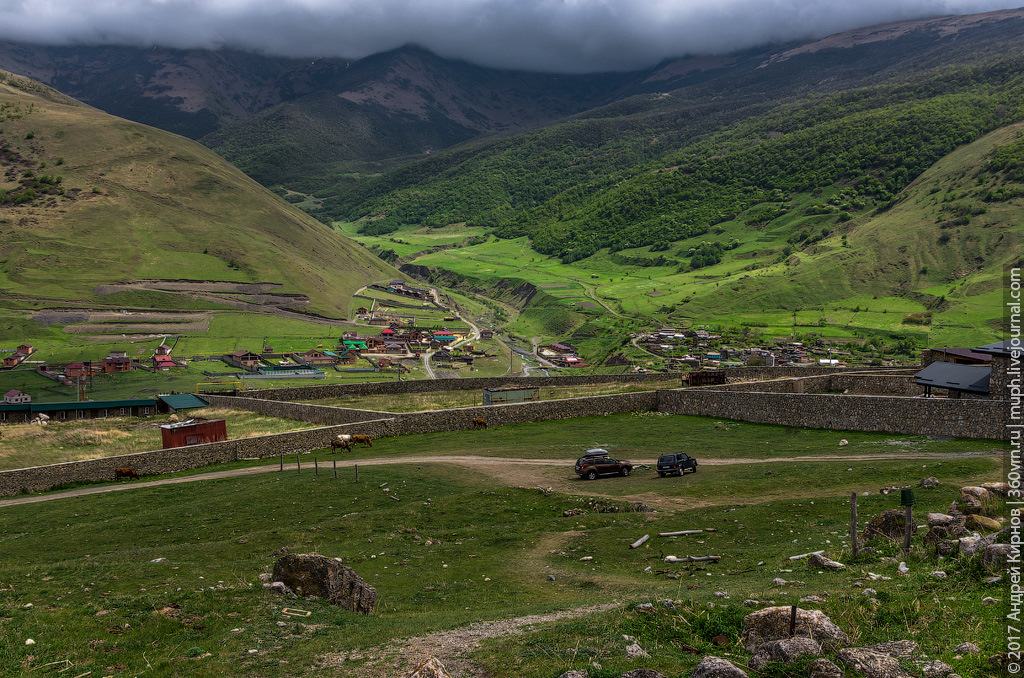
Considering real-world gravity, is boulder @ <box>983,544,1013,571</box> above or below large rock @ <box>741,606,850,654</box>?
above

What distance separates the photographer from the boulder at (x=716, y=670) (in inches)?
335

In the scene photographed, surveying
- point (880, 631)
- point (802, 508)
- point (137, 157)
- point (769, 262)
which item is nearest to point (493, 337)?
point (769, 262)

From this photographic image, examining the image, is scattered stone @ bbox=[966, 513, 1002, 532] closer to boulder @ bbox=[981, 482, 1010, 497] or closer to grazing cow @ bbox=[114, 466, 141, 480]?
boulder @ bbox=[981, 482, 1010, 497]

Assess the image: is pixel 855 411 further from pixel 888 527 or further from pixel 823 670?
pixel 823 670

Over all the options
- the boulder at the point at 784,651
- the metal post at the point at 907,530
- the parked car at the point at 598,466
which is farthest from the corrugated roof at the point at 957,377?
the boulder at the point at 784,651

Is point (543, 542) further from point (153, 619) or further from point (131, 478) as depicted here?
point (131, 478)

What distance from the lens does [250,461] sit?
36000 mm

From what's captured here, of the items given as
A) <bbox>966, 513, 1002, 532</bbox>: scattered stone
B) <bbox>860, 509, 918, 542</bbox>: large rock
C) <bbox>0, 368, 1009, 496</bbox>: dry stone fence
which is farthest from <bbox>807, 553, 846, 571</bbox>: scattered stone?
<bbox>0, 368, 1009, 496</bbox>: dry stone fence

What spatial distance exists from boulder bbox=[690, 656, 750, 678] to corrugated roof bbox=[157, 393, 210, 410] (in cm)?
5410

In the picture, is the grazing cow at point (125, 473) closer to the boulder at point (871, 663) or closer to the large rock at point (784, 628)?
the large rock at point (784, 628)

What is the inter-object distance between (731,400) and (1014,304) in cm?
2188

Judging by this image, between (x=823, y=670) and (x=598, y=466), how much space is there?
17484 mm

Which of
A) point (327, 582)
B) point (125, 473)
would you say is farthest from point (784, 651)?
point (125, 473)

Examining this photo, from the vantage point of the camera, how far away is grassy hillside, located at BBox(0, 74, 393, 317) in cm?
12588
